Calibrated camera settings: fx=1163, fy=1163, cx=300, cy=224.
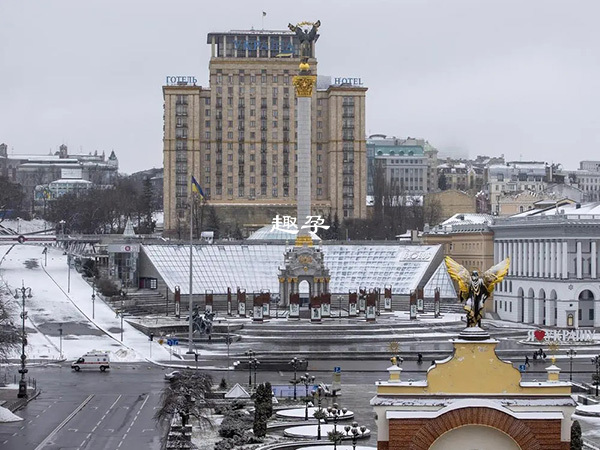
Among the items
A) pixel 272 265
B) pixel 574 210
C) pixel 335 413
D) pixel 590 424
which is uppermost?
pixel 574 210

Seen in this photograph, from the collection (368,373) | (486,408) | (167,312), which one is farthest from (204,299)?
(486,408)

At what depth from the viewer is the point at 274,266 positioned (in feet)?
434

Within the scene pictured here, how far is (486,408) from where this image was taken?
28.2 meters

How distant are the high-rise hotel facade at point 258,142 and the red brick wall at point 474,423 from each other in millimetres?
153060

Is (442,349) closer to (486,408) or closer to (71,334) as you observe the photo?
(71,334)

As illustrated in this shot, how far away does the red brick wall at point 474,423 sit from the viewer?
2822 cm

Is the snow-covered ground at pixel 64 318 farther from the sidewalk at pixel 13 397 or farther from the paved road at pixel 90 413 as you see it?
the sidewalk at pixel 13 397

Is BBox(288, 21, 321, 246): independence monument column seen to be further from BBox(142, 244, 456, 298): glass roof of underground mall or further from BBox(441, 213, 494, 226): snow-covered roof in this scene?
BBox(441, 213, 494, 226): snow-covered roof

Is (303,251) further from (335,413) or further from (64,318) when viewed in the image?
(335,413)

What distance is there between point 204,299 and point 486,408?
317 ft

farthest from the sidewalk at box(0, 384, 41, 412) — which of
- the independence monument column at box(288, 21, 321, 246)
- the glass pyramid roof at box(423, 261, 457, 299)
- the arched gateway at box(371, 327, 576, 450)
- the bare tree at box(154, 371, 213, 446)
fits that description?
the glass pyramid roof at box(423, 261, 457, 299)

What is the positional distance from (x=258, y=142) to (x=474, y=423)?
160 m

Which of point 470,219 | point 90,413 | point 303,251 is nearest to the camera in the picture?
point 90,413

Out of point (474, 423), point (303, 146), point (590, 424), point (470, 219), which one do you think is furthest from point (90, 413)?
point (470, 219)
